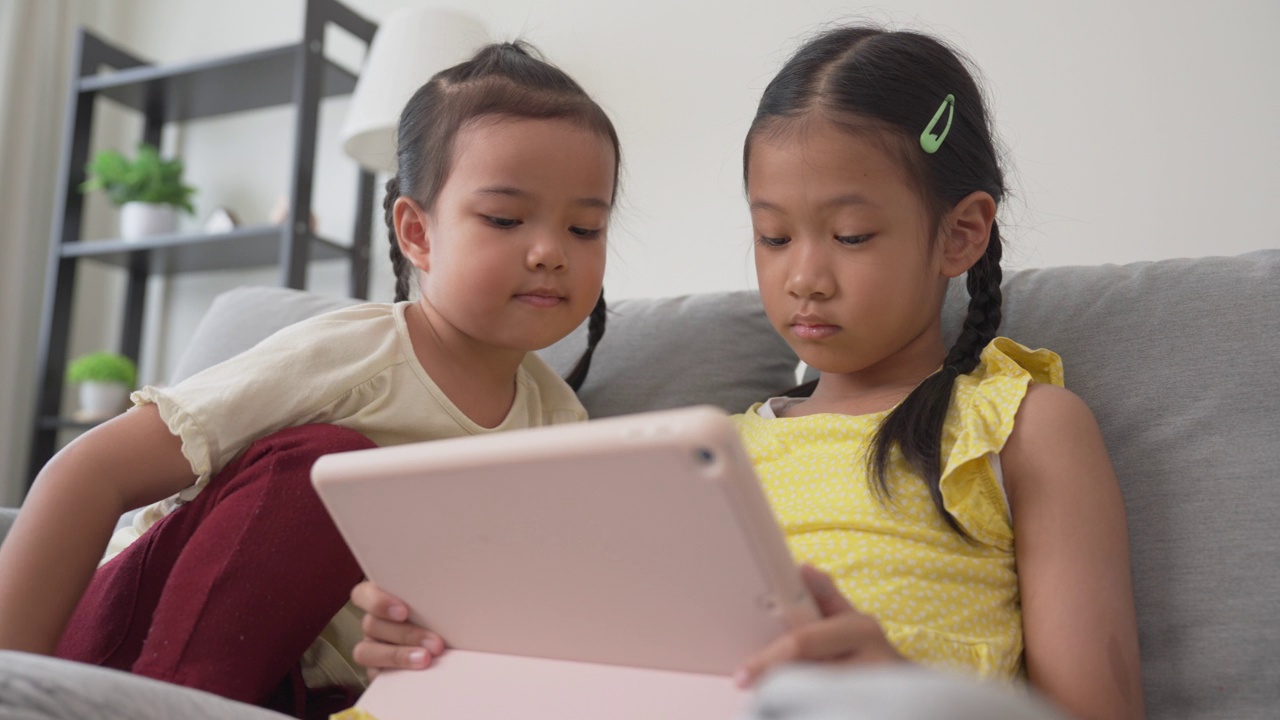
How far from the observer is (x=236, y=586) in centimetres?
84

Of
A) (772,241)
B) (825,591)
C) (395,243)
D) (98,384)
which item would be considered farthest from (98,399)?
(825,591)

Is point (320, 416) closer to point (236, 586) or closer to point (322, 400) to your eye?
point (322, 400)

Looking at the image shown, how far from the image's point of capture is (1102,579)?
81cm

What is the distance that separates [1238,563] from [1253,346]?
20cm

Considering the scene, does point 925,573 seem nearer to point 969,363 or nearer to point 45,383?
point 969,363

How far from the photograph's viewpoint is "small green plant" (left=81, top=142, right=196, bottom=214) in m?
2.75

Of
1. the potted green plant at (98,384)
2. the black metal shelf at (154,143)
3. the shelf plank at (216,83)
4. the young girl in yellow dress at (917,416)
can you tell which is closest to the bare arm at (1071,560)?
the young girl in yellow dress at (917,416)

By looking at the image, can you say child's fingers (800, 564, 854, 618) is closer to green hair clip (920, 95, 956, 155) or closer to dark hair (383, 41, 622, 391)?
green hair clip (920, 95, 956, 155)

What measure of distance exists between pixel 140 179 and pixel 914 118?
2362mm

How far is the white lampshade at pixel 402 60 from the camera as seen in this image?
7.31ft

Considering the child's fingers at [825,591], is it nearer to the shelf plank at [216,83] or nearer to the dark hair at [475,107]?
the dark hair at [475,107]

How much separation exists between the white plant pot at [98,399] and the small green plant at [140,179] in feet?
1.60

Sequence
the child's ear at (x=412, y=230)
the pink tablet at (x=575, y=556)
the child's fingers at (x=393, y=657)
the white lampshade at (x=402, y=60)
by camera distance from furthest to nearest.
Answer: the white lampshade at (x=402, y=60) < the child's ear at (x=412, y=230) < the child's fingers at (x=393, y=657) < the pink tablet at (x=575, y=556)

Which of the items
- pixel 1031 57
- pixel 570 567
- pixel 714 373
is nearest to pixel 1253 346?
pixel 714 373
